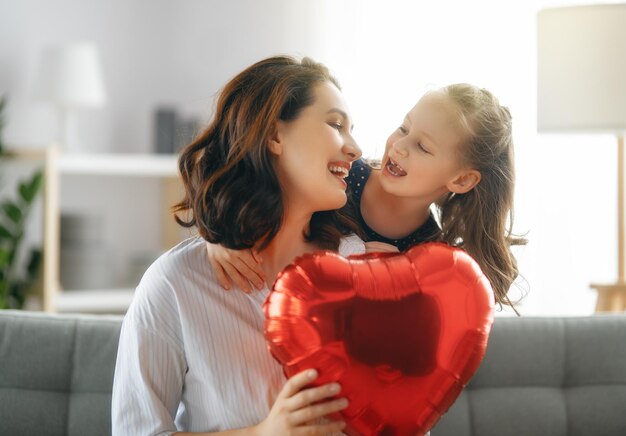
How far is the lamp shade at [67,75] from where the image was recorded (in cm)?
409

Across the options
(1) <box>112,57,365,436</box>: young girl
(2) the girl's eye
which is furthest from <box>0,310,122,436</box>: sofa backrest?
(2) the girl's eye

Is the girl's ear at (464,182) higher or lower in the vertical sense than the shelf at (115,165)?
higher

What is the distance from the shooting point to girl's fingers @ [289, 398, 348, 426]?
1.23 metres

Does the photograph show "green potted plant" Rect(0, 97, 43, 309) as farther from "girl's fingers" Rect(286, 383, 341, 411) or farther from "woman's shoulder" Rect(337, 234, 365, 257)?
"girl's fingers" Rect(286, 383, 341, 411)

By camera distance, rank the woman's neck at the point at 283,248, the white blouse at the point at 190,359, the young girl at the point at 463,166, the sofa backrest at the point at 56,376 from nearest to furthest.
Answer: the white blouse at the point at 190,359
the woman's neck at the point at 283,248
the sofa backrest at the point at 56,376
the young girl at the point at 463,166

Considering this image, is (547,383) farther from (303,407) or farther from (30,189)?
(30,189)

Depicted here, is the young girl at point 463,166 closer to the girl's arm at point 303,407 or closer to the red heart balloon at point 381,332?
the red heart balloon at point 381,332

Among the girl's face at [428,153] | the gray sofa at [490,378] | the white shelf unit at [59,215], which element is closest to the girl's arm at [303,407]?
the gray sofa at [490,378]

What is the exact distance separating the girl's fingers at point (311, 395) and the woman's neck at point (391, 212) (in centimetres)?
81

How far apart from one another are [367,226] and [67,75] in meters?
2.50

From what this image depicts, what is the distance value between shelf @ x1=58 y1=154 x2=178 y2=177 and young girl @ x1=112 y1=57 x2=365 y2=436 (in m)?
2.60

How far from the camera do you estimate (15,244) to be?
13.3ft

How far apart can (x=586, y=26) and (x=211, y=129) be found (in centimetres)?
143

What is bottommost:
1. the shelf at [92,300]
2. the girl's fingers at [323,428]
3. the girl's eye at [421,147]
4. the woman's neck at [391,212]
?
the shelf at [92,300]
